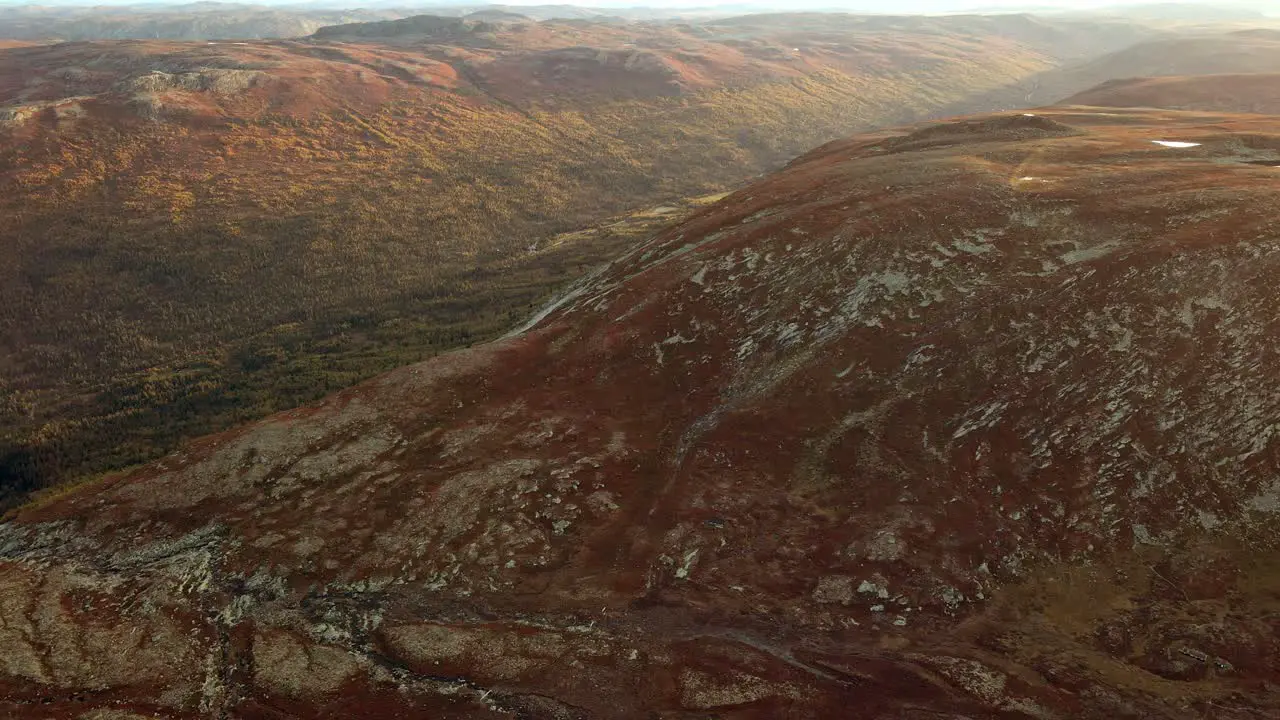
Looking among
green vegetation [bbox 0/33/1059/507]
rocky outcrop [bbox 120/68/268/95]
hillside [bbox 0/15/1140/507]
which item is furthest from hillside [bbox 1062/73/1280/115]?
rocky outcrop [bbox 120/68/268/95]

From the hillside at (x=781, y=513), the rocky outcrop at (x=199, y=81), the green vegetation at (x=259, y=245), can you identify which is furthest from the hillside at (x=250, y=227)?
the hillside at (x=781, y=513)

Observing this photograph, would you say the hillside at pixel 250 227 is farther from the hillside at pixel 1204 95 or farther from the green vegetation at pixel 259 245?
the hillside at pixel 1204 95

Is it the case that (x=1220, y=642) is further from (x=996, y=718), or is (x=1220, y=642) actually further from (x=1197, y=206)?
(x=1197, y=206)

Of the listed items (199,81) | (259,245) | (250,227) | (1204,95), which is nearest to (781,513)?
(259,245)

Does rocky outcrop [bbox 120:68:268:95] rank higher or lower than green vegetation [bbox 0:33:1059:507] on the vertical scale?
higher

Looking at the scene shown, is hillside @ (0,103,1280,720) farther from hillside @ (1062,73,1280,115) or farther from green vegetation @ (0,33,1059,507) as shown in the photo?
hillside @ (1062,73,1280,115)

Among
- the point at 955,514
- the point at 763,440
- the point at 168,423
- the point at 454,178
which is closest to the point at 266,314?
the point at 168,423
